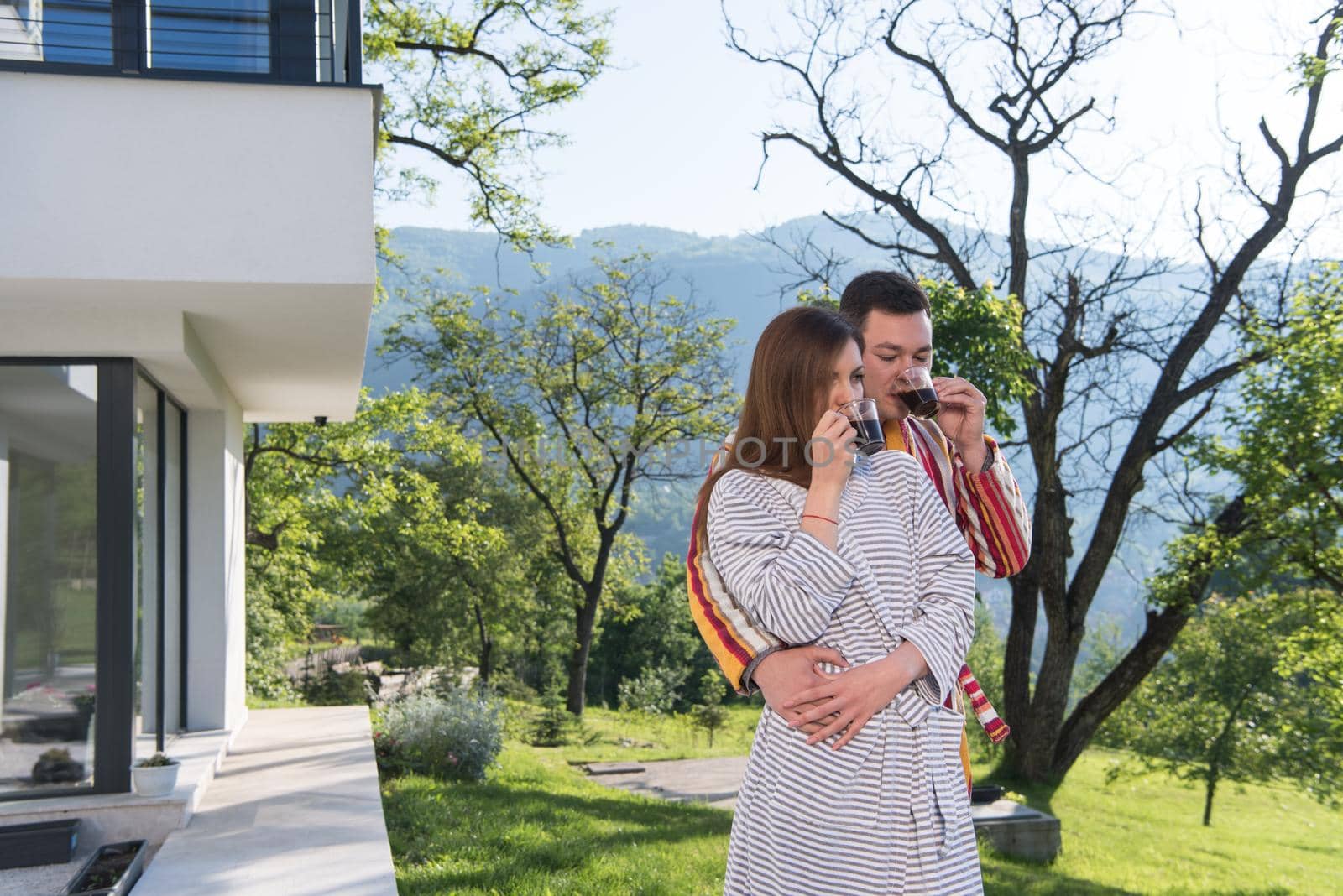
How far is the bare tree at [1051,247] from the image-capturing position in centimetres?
1215

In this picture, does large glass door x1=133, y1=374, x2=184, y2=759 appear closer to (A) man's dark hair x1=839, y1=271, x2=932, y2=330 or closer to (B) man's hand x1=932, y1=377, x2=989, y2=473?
(A) man's dark hair x1=839, y1=271, x2=932, y2=330

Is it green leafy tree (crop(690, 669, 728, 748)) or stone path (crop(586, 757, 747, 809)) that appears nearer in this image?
stone path (crop(586, 757, 747, 809))

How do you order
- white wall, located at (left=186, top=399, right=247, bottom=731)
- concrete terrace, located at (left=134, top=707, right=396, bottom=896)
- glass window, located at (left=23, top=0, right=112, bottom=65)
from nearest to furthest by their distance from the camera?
concrete terrace, located at (left=134, top=707, right=396, bottom=896) < glass window, located at (left=23, top=0, right=112, bottom=65) < white wall, located at (left=186, top=399, right=247, bottom=731)

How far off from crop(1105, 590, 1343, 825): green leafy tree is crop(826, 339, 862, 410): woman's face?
12288 millimetres

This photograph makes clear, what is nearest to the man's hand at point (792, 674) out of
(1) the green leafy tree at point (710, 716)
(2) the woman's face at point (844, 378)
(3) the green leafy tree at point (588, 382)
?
(2) the woman's face at point (844, 378)

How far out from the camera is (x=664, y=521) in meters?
84.4

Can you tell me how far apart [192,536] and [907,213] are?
905 cm

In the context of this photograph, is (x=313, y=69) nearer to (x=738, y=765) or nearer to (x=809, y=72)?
(x=809, y=72)

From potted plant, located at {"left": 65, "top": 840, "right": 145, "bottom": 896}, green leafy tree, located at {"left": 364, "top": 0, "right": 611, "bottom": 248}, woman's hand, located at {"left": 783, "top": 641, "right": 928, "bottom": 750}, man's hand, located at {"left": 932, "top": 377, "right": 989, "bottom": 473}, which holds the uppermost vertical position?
green leafy tree, located at {"left": 364, "top": 0, "right": 611, "bottom": 248}

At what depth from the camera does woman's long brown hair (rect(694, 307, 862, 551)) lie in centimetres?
170

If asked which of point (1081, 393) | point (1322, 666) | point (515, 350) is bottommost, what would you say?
point (1322, 666)

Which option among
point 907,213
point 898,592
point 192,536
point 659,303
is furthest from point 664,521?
point 898,592

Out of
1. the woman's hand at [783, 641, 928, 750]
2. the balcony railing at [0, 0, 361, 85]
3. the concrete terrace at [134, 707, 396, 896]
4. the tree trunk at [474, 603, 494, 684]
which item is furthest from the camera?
the tree trunk at [474, 603, 494, 684]

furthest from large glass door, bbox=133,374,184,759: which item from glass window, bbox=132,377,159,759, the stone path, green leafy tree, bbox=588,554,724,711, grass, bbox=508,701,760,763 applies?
green leafy tree, bbox=588,554,724,711
